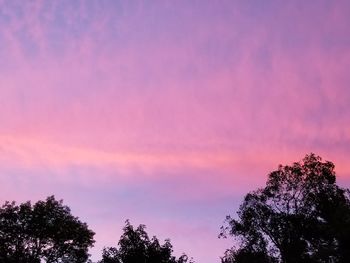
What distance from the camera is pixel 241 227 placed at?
66.9 m

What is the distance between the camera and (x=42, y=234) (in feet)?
221

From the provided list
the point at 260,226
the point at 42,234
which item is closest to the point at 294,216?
the point at 260,226

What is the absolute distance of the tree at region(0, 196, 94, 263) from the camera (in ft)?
217

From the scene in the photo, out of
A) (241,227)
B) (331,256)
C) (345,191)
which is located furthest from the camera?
(241,227)

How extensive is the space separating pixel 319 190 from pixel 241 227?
12.7 metres

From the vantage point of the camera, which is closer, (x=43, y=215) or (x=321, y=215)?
(x=321, y=215)

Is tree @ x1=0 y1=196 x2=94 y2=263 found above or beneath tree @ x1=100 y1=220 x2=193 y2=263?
above

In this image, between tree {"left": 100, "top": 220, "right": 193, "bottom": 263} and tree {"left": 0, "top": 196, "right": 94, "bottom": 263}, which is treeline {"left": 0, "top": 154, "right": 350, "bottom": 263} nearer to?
tree {"left": 0, "top": 196, "right": 94, "bottom": 263}

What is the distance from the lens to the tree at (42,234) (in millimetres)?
66062

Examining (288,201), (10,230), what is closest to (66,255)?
(10,230)

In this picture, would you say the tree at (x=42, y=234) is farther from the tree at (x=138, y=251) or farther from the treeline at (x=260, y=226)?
the tree at (x=138, y=251)

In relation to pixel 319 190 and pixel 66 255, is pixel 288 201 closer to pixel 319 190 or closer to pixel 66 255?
pixel 319 190

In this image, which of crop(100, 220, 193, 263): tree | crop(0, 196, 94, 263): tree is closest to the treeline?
crop(0, 196, 94, 263): tree

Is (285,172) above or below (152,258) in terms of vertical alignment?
above
